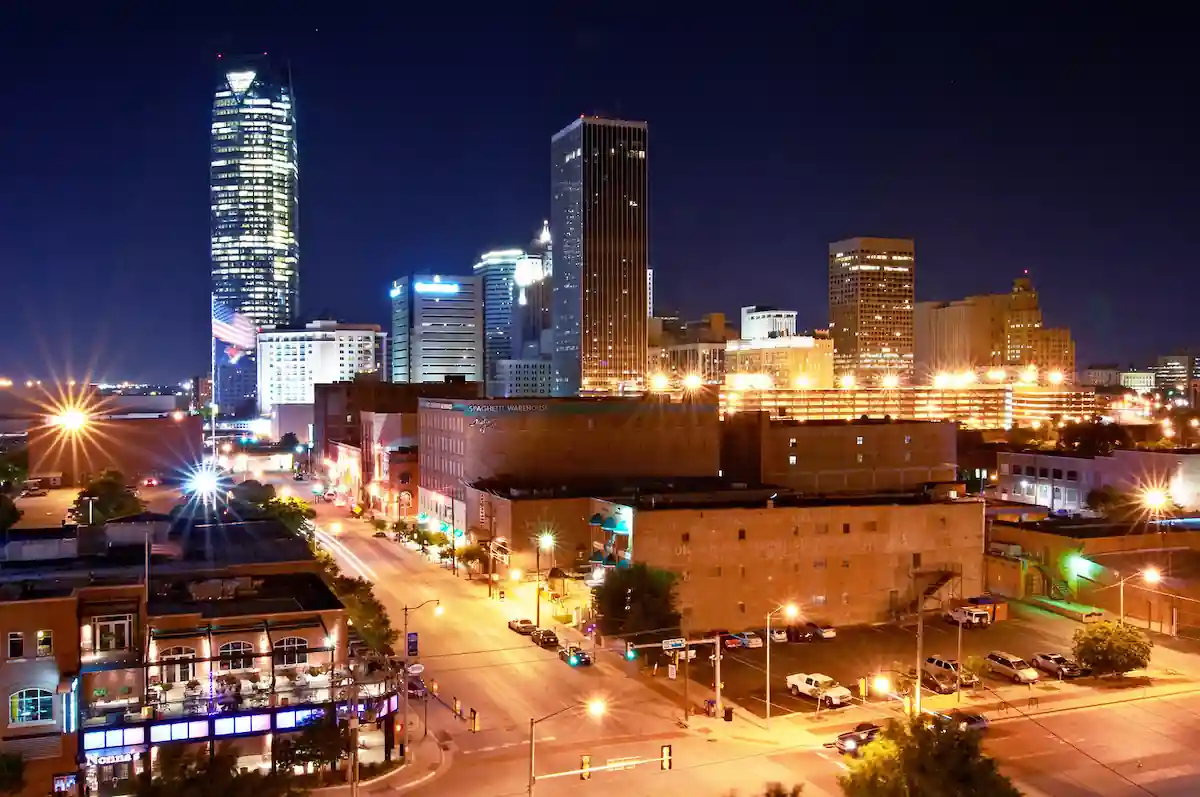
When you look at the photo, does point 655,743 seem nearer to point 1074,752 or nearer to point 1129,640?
point 1074,752

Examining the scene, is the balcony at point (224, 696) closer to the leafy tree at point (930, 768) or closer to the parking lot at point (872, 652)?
the parking lot at point (872, 652)

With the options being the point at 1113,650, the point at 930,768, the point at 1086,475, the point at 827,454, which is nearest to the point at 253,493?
the point at 827,454

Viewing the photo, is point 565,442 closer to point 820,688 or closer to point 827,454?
point 827,454

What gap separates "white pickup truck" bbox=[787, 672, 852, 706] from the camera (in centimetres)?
3403

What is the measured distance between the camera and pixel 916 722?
75.2 ft

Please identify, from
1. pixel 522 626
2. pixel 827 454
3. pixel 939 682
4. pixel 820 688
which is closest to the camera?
pixel 820 688

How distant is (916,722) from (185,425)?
95.4 metres

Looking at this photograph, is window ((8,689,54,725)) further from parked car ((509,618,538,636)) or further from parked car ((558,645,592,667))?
parked car ((509,618,538,636))

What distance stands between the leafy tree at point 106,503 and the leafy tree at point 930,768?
4951 centimetres

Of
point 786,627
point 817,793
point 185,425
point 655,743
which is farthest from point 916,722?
point 185,425

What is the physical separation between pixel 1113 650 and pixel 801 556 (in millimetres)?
13558

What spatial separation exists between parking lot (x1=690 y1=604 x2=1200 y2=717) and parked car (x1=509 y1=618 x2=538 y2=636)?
756 cm

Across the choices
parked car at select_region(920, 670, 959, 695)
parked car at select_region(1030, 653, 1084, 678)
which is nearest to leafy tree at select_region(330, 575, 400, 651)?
parked car at select_region(920, 670, 959, 695)

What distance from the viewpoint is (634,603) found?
4156cm
